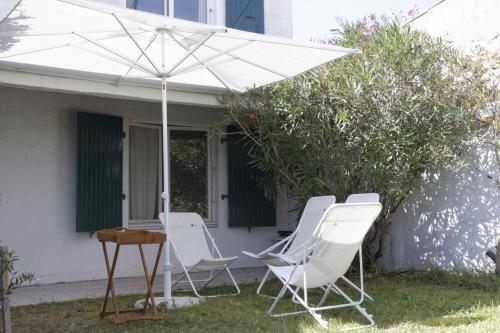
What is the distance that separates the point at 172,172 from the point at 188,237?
2.02 m

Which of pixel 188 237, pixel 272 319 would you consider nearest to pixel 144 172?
pixel 188 237

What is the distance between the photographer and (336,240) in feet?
16.0

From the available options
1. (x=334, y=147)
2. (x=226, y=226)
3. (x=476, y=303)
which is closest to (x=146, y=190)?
(x=226, y=226)

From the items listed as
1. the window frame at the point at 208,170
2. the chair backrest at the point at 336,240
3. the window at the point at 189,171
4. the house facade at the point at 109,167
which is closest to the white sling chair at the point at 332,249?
the chair backrest at the point at 336,240

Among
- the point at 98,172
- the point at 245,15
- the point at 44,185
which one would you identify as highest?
the point at 245,15

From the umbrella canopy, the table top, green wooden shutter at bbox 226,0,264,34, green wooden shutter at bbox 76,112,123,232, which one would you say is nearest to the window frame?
green wooden shutter at bbox 76,112,123,232

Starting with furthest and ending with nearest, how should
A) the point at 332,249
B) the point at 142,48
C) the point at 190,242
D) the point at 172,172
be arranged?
1. the point at 172,172
2. the point at 190,242
3. the point at 142,48
4. the point at 332,249

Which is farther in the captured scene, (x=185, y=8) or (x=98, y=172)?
(x=185, y=8)

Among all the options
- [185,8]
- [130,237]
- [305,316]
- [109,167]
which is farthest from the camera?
[185,8]

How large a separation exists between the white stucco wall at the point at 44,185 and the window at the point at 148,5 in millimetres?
1466

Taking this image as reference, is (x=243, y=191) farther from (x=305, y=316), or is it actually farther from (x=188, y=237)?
(x=305, y=316)

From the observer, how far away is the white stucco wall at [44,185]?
7.09 meters

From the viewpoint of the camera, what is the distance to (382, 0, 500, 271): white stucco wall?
696cm

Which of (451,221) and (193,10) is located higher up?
(193,10)
